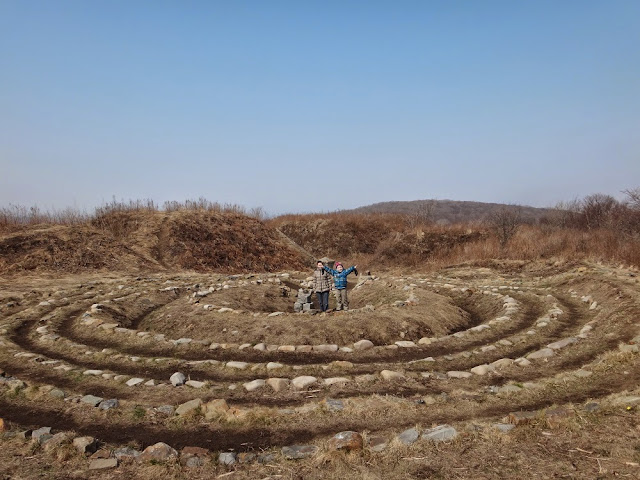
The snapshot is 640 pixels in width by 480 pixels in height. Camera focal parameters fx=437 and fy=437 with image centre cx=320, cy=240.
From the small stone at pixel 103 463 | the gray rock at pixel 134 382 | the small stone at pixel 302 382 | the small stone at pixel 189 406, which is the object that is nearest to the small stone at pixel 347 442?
the small stone at pixel 302 382

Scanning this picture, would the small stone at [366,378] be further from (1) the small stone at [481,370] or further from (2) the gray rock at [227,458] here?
(2) the gray rock at [227,458]

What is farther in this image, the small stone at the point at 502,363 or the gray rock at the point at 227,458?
the small stone at the point at 502,363

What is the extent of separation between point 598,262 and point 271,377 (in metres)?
22.4

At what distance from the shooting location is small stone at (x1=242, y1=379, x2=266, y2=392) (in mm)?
9555

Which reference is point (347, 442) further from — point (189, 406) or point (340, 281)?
point (340, 281)

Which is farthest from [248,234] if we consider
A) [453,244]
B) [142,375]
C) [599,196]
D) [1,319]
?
[599,196]

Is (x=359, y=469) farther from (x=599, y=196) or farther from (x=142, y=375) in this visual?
(x=599, y=196)

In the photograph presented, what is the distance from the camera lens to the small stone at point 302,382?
9.59 metres

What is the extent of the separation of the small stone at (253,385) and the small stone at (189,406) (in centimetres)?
124

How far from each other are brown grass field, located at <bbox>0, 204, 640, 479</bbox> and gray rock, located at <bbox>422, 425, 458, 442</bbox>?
0.04m

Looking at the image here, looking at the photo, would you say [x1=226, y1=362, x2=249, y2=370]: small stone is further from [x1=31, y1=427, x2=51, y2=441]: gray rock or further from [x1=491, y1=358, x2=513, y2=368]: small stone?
[x1=491, y1=358, x2=513, y2=368]: small stone

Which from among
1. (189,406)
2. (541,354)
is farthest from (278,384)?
(541,354)

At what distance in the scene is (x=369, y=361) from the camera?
38.4 ft

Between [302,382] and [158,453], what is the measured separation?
3.63 m
